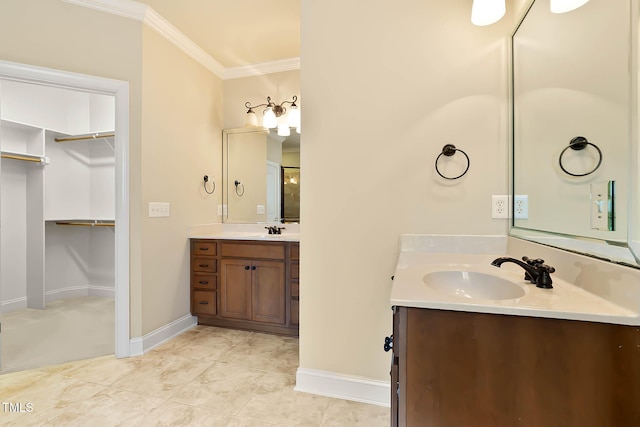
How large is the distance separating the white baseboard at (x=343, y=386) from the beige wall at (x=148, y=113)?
1393mm

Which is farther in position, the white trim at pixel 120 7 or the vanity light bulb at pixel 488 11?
the white trim at pixel 120 7

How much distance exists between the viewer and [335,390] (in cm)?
172

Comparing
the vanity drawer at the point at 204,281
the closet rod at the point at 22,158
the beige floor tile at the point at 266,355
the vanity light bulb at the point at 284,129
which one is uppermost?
the vanity light bulb at the point at 284,129

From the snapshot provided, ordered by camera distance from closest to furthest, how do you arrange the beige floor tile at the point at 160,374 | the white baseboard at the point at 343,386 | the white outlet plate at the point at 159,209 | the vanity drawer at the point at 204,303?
1. the white baseboard at the point at 343,386
2. the beige floor tile at the point at 160,374
3. the white outlet plate at the point at 159,209
4. the vanity drawer at the point at 204,303

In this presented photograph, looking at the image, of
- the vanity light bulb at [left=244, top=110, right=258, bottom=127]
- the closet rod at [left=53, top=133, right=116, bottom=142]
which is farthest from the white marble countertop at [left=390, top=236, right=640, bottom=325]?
the closet rod at [left=53, top=133, right=116, bottom=142]

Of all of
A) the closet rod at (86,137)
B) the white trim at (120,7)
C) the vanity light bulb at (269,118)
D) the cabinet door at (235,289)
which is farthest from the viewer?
the closet rod at (86,137)

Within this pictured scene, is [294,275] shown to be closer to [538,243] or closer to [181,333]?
[181,333]

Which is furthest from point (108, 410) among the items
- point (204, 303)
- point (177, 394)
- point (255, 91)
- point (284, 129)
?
point (255, 91)

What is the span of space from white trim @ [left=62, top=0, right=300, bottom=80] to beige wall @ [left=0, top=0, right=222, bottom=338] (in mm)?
51

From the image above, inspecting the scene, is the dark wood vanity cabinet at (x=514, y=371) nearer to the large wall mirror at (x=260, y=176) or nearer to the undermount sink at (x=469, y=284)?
the undermount sink at (x=469, y=284)

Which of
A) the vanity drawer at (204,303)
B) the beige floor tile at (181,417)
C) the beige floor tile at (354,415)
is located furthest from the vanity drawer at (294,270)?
the beige floor tile at (181,417)

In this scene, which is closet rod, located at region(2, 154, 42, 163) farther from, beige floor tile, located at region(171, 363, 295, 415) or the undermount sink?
the undermount sink

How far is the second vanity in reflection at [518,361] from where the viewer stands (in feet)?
2.42

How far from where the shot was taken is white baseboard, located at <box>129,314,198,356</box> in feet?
7.20
